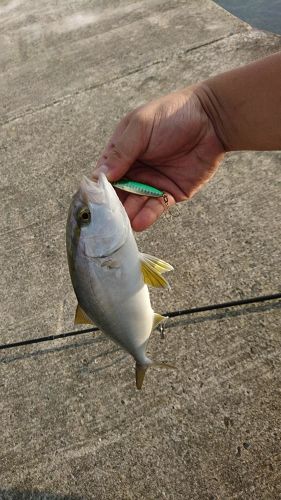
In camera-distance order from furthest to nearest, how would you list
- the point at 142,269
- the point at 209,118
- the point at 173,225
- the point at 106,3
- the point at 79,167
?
the point at 106,3 < the point at 79,167 < the point at 173,225 < the point at 209,118 < the point at 142,269

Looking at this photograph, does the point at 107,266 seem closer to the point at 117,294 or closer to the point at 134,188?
the point at 117,294

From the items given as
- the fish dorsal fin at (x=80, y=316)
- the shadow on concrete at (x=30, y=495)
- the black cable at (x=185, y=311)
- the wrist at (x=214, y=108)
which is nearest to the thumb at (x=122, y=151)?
the wrist at (x=214, y=108)

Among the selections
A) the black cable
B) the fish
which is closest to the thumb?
the fish

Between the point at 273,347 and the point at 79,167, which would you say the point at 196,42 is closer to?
the point at 79,167

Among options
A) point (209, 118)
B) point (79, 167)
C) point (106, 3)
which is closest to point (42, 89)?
point (79, 167)

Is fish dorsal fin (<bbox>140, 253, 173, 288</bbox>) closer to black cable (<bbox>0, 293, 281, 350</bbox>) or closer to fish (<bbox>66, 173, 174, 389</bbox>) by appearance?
fish (<bbox>66, 173, 174, 389</bbox>)

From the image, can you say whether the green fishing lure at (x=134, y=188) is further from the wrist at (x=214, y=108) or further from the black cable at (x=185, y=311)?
the black cable at (x=185, y=311)

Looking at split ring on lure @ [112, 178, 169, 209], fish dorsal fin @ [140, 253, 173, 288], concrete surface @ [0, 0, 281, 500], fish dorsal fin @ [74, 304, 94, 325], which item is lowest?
concrete surface @ [0, 0, 281, 500]
